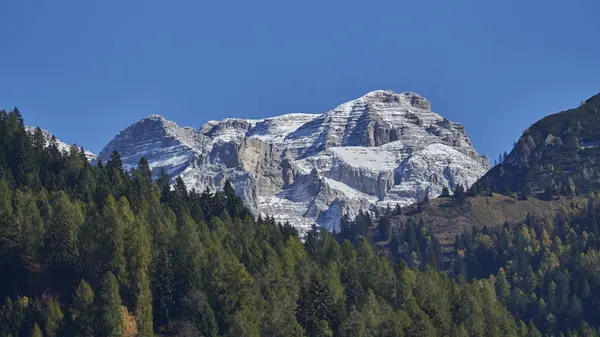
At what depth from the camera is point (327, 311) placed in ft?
497

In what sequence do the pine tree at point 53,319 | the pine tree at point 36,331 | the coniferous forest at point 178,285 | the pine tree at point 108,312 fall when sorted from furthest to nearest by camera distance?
the coniferous forest at point 178,285 → the pine tree at point 53,319 → the pine tree at point 108,312 → the pine tree at point 36,331

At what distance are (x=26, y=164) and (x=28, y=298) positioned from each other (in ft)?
177

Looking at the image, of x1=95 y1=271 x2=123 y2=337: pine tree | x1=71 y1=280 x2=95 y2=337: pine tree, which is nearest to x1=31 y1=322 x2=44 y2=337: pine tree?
x1=71 y1=280 x2=95 y2=337: pine tree

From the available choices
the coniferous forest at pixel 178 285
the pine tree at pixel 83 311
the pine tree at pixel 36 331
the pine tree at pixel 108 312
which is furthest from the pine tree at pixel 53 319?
the pine tree at pixel 108 312

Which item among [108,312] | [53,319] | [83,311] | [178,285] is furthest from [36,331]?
[178,285]

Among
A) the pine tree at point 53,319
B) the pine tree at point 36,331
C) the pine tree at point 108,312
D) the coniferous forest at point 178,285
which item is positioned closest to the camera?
the pine tree at point 36,331

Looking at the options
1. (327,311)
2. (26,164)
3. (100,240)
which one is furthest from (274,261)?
(26,164)

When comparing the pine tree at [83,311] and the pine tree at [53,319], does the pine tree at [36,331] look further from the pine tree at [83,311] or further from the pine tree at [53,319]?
the pine tree at [83,311]

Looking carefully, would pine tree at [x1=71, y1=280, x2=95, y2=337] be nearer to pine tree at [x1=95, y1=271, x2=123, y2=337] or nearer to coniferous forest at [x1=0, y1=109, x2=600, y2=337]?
coniferous forest at [x1=0, y1=109, x2=600, y2=337]

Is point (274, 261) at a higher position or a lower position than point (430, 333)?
higher

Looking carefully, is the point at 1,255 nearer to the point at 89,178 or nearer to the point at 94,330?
the point at 94,330

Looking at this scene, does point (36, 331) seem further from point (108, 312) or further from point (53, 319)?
point (108, 312)

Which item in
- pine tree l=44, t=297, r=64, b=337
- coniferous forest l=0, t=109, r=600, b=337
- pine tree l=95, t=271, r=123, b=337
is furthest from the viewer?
coniferous forest l=0, t=109, r=600, b=337

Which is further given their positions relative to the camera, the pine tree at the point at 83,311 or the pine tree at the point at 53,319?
the pine tree at the point at 53,319
